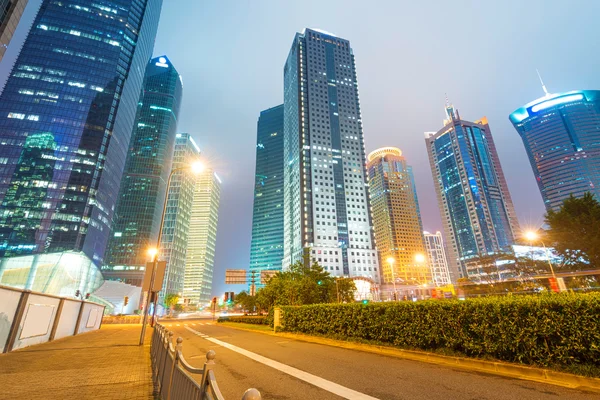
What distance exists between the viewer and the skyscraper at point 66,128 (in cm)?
8338

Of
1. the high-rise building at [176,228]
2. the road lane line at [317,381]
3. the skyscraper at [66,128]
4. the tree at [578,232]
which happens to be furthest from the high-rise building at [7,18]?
the tree at [578,232]

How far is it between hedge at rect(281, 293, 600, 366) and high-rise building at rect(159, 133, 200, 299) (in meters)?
149

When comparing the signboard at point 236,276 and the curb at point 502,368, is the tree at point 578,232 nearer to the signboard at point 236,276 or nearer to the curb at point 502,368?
the curb at point 502,368

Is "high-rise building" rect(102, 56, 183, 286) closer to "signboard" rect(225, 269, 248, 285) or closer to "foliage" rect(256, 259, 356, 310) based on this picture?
"signboard" rect(225, 269, 248, 285)

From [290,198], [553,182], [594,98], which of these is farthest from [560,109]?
[290,198]

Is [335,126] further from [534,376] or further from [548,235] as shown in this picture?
[534,376]

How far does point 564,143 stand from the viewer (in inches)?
6801

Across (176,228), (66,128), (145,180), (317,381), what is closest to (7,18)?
(66,128)

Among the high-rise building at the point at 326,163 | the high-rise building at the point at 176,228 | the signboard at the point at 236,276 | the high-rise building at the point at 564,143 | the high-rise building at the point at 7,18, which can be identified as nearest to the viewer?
the high-rise building at the point at 7,18

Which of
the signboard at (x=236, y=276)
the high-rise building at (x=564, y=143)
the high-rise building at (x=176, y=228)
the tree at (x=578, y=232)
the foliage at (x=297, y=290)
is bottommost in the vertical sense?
the foliage at (x=297, y=290)

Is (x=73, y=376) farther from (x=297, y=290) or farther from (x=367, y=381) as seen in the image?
(x=297, y=290)

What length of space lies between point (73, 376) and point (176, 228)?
522 feet

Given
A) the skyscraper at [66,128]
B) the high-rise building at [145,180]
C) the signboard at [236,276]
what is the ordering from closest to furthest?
1. the signboard at [236,276]
2. the skyscraper at [66,128]
3. the high-rise building at [145,180]

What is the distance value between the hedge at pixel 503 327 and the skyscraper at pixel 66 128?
353 ft
